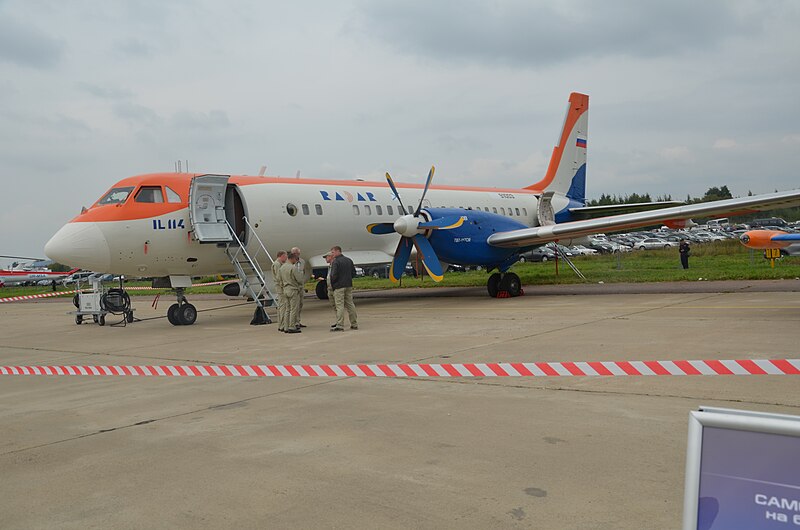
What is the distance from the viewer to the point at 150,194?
16.7m

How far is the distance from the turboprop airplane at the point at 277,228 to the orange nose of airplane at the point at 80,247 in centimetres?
2

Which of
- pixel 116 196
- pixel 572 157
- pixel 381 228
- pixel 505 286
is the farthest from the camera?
pixel 572 157

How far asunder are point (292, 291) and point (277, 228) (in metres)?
4.71

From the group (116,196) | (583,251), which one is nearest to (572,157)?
(116,196)

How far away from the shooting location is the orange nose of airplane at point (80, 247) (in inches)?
615

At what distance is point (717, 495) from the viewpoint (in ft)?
7.57

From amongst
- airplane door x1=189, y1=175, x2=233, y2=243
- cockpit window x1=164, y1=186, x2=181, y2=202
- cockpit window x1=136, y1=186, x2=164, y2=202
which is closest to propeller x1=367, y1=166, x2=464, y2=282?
airplane door x1=189, y1=175, x2=233, y2=243

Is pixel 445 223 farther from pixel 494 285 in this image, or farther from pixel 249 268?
pixel 249 268

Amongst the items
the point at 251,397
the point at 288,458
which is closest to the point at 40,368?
the point at 251,397

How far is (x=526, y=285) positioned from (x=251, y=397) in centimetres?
1924

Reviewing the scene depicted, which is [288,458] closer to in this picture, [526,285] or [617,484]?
[617,484]

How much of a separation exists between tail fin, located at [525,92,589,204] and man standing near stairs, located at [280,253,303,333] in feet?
53.4

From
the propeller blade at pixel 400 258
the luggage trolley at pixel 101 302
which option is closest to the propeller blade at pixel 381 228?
the propeller blade at pixel 400 258

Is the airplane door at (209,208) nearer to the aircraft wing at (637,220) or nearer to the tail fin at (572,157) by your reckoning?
the aircraft wing at (637,220)
